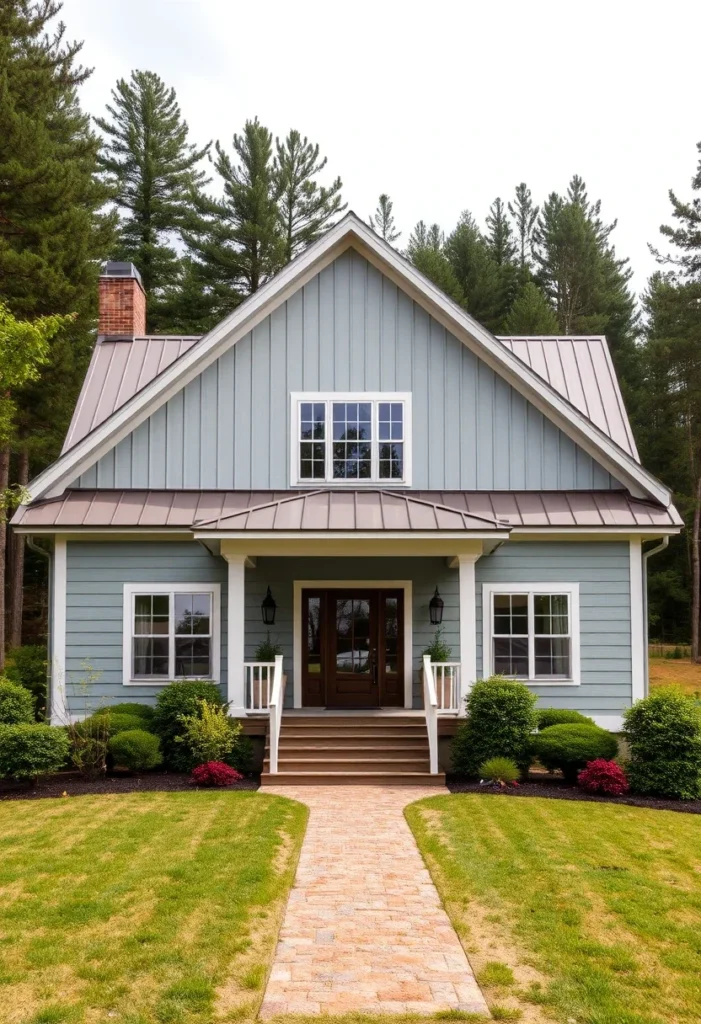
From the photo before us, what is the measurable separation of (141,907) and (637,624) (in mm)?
10166

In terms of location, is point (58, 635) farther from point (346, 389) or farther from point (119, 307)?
point (119, 307)

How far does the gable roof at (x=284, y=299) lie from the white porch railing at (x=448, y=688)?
4.40 m

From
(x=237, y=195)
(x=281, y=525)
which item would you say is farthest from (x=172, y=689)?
(x=237, y=195)

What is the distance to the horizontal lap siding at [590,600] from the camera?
15.3 metres

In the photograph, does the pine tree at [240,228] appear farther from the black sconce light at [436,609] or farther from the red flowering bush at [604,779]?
the red flowering bush at [604,779]

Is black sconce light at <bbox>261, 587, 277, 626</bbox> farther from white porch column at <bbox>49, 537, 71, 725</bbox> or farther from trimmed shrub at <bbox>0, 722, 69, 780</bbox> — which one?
trimmed shrub at <bbox>0, 722, 69, 780</bbox>

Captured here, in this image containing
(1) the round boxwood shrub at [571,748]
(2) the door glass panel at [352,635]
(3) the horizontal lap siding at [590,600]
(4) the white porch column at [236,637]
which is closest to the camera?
(1) the round boxwood shrub at [571,748]

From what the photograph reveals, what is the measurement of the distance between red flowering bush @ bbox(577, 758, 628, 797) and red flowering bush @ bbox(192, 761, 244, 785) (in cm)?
473

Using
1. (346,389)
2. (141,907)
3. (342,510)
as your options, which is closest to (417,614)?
(342,510)

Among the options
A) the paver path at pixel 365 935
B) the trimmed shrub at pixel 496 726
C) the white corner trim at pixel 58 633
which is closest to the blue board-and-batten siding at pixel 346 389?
the white corner trim at pixel 58 633

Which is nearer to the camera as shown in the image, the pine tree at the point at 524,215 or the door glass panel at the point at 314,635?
the door glass panel at the point at 314,635

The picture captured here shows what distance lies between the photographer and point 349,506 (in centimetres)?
1484

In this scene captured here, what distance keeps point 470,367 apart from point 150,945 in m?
11.5

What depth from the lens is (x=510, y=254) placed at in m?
46.1
